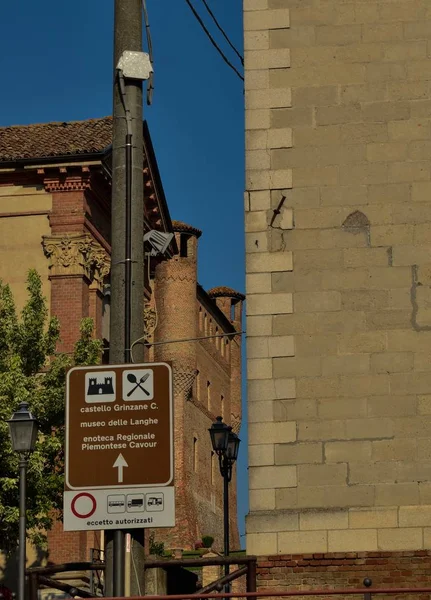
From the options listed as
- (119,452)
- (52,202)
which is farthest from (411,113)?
(52,202)

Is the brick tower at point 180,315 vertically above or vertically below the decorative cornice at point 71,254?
above

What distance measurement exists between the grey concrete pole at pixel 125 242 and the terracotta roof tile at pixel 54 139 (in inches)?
1082

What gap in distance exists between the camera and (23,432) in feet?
69.3

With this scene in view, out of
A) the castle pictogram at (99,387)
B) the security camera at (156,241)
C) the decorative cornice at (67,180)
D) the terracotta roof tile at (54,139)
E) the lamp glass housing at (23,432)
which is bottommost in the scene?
the castle pictogram at (99,387)

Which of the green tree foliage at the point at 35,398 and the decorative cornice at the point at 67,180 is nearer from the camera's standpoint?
the green tree foliage at the point at 35,398

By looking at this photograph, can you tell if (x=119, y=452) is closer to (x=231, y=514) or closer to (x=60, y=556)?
(x=60, y=556)

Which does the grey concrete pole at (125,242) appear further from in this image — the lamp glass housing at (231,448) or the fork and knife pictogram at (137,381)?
the lamp glass housing at (231,448)

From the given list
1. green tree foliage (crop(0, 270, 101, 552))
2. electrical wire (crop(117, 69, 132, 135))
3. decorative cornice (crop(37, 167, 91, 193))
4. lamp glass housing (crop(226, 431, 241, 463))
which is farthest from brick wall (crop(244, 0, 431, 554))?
decorative cornice (crop(37, 167, 91, 193))

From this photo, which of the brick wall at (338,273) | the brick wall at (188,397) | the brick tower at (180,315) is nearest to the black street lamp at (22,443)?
the brick wall at (338,273)

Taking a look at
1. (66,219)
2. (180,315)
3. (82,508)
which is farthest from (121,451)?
(180,315)

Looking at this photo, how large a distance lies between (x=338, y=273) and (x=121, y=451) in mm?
4278

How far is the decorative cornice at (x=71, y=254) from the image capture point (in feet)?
127

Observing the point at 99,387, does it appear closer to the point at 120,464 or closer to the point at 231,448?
the point at 120,464

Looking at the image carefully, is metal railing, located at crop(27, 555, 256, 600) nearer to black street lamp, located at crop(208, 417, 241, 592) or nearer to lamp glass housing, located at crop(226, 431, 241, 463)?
black street lamp, located at crop(208, 417, 241, 592)
